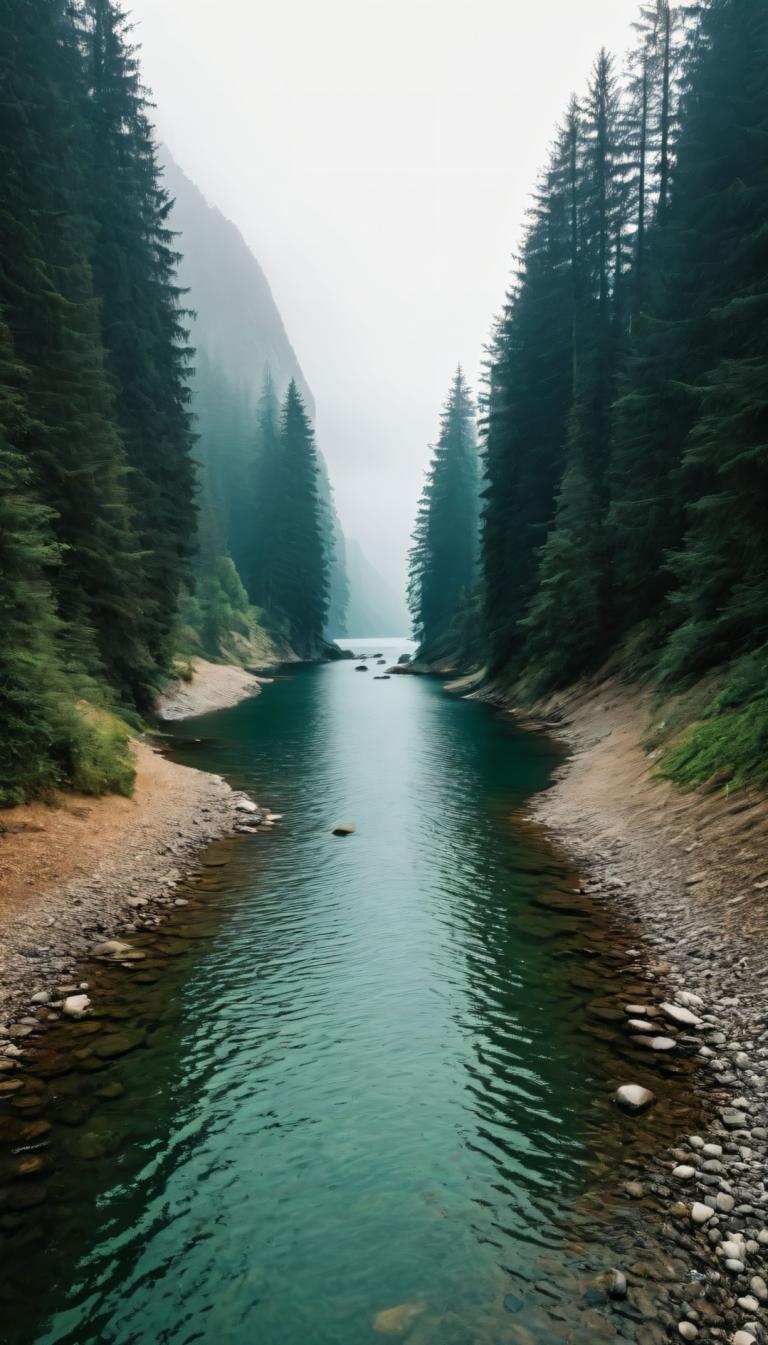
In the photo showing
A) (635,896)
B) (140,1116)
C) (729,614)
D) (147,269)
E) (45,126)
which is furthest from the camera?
(147,269)

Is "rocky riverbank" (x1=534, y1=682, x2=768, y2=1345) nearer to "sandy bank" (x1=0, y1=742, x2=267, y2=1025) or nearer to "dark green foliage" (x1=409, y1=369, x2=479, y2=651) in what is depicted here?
"sandy bank" (x1=0, y1=742, x2=267, y2=1025)

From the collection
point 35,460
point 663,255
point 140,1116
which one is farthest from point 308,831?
point 663,255

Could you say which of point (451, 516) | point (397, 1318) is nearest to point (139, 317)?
point (397, 1318)

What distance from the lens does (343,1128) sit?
6.34 meters

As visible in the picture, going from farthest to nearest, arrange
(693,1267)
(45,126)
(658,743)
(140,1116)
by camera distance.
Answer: (45,126)
(658,743)
(140,1116)
(693,1267)

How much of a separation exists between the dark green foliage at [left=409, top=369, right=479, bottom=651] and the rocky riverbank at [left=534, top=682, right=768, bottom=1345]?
57.0m

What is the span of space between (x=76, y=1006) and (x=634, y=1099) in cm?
590

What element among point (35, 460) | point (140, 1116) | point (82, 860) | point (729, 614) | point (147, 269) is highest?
point (147, 269)

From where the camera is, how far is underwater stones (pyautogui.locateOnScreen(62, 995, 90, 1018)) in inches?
310

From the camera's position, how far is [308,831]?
15984 millimetres

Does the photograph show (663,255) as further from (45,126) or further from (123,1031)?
(123,1031)

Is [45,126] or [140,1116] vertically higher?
[45,126]

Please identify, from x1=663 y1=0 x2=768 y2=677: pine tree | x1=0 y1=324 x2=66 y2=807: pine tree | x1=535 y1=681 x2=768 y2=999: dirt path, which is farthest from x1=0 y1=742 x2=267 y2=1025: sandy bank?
x1=663 y1=0 x2=768 y2=677: pine tree

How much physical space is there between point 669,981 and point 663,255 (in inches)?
1119
